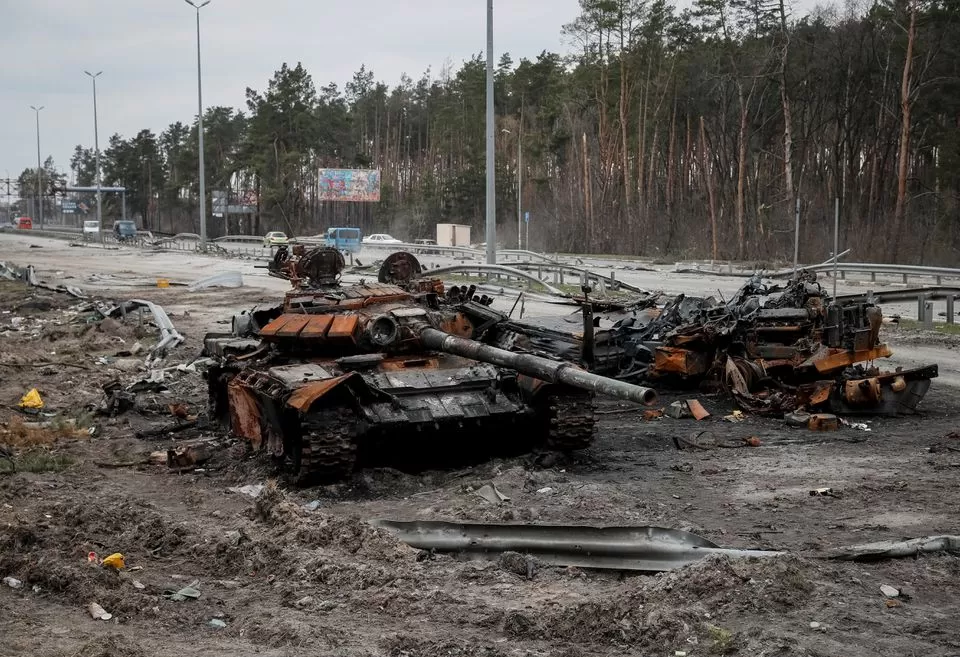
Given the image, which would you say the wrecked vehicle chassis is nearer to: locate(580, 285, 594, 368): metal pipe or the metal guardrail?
locate(580, 285, 594, 368): metal pipe

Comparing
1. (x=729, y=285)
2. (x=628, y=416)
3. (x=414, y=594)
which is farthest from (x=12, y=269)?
(x=414, y=594)

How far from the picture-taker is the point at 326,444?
30.3 feet

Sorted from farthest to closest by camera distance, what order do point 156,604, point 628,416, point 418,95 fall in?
point 418,95, point 628,416, point 156,604

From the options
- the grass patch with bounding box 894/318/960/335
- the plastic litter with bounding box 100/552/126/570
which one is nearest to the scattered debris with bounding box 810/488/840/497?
the plastic litter with bounding box 100/552/126/570

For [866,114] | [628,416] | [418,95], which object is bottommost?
[628,416]

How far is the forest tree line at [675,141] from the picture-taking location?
3719 centimetres

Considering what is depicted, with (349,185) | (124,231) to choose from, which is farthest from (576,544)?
(124,231)

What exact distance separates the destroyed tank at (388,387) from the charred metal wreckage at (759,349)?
971 millimetres

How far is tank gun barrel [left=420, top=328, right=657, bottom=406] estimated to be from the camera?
7891mm

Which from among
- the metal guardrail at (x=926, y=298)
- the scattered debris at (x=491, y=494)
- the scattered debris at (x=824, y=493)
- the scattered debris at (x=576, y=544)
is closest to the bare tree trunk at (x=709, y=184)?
the metal guardrail at (x=926, y=298)

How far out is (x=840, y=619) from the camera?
565 cm

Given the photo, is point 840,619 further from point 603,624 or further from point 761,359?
point 761,359

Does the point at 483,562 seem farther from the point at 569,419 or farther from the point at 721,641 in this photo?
the point at 569,419

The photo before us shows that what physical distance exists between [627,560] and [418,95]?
261ft
